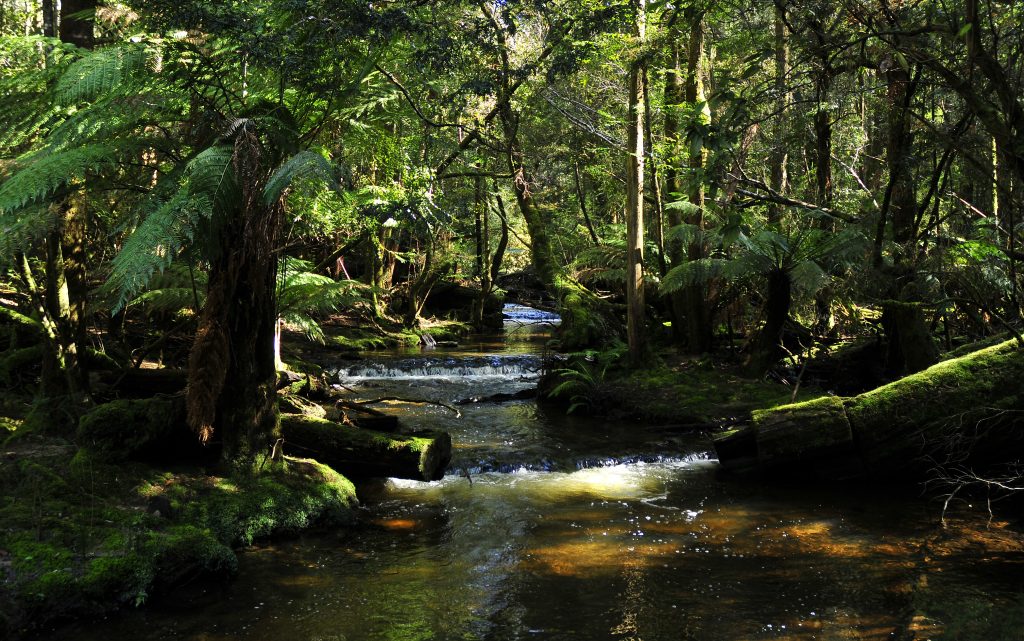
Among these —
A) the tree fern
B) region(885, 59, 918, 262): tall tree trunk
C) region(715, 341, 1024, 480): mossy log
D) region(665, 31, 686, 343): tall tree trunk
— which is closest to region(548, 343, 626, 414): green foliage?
region(665, 31, 686, 343): tall tree trunk

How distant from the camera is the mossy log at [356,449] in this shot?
582 centimetres

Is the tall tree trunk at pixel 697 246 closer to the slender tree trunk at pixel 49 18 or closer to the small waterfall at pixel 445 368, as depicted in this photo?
the small waterfall at pixel 445 368

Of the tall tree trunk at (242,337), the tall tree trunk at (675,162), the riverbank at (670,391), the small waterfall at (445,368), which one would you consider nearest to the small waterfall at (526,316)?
the small waterfall at (445,368)

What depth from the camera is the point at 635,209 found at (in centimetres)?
991

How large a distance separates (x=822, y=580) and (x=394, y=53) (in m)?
5.04

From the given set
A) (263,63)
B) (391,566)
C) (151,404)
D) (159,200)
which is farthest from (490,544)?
(263,63)

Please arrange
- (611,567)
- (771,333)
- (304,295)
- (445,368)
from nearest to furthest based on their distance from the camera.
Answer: (611,567), (304,295), (771,333), (445,368)

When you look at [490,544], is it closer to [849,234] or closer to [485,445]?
[485,445]

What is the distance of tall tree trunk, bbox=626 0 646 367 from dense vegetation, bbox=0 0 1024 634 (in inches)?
1.6

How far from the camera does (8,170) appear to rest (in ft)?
15.8

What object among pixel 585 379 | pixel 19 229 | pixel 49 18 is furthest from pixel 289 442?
pixel 49 18

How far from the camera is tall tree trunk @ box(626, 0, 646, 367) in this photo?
9570mm

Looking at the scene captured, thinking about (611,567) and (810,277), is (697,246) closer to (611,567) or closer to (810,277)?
(810,277)

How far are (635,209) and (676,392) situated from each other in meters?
2.63
